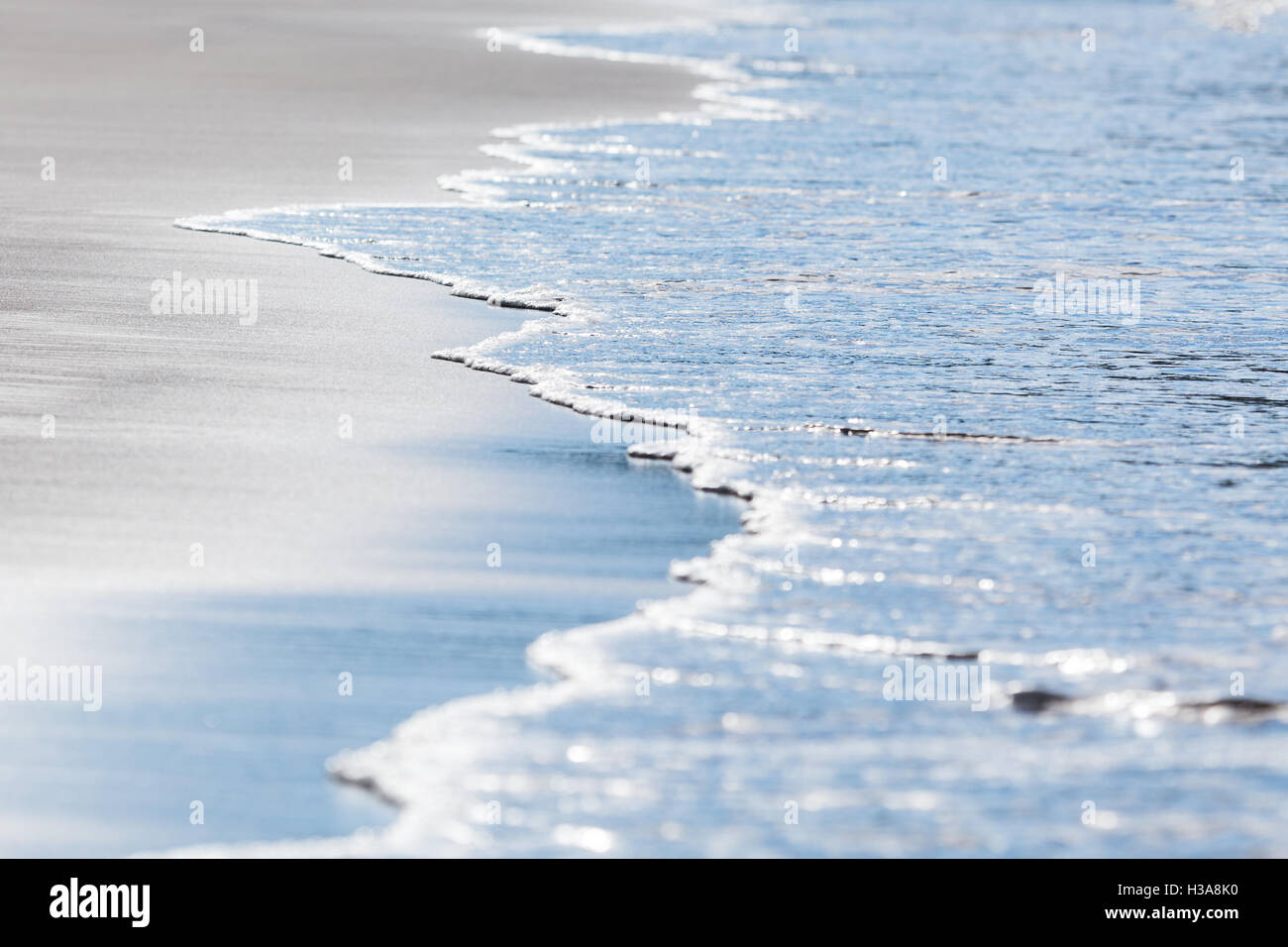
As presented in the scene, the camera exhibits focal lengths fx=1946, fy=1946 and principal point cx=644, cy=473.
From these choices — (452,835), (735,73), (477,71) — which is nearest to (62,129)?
(477,71)

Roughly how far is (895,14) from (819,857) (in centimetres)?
3642

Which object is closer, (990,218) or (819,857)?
(819,857)

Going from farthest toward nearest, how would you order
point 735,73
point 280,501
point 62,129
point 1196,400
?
point 735,73 < point 62,129 < point 1196,400 < point 280,501

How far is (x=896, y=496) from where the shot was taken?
261 inches

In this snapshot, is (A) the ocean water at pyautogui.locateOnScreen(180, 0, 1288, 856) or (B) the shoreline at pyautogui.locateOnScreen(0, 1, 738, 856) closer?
(A) the ocean water at pyautogui.locateOnScreen(180, 0, 1288, 856)

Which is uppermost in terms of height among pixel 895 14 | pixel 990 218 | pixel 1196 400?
pixel 895 14

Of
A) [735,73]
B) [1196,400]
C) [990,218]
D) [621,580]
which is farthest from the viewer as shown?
[735,73]

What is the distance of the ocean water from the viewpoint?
4395 mm

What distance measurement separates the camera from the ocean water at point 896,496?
14.4ft

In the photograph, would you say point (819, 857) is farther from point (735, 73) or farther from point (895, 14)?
point (895, 14)

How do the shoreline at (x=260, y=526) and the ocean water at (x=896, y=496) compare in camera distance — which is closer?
the ocean water at (x=896, y=496)

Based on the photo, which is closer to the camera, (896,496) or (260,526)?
(260,526)
